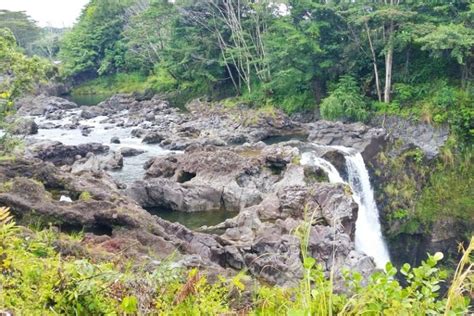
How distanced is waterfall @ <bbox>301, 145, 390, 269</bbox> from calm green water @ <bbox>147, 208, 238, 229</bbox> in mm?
4443

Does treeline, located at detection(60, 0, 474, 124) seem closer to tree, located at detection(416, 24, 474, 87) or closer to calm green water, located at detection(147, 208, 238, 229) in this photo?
tree, located at detection(416, 24, 474, 87)

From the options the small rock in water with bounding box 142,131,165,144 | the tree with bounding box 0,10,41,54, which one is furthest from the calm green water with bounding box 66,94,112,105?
the small rock in water with bounding box 142,131,165,144

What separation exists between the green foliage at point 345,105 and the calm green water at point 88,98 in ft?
96.1

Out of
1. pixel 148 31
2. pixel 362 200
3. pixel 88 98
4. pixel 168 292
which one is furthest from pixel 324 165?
pixel 88 98

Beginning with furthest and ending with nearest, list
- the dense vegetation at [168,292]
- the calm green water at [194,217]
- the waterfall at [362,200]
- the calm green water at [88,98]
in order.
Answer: the calm green water at [88,98] < the calm green water at [194,217] < the waterfall at [362,200] < the dense vegetation at [168,292]

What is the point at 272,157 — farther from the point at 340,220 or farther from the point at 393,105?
the point at 393,105

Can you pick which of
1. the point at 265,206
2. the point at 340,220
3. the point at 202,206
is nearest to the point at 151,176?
the point at 202,206

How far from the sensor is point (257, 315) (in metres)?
3.15

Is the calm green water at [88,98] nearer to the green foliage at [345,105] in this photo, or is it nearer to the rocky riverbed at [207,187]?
the rocky riverbed at [207,187]

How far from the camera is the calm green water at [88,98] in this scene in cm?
4916

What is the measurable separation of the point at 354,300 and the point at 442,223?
52.5 ft

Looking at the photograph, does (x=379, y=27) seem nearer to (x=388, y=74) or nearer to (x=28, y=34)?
(x=388, y=74)

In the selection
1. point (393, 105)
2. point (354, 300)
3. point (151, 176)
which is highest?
point (354, 300)

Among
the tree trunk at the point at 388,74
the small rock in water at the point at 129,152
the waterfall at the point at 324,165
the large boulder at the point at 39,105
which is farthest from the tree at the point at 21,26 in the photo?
the waterfall at the point at 324,165
